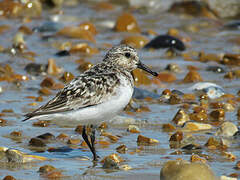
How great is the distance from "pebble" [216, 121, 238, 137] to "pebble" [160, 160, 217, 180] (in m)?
1.72

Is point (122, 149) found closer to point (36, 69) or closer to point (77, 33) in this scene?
point (36, 69)

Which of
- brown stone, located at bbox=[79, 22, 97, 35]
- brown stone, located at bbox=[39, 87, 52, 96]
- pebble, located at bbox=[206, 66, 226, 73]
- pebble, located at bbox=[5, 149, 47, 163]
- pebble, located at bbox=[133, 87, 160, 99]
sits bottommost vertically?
pebble, located at bbox=[5, 149, 47, 163]

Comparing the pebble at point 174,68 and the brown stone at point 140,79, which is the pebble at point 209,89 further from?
the pebble at point 174,68

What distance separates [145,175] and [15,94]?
379 centimetres

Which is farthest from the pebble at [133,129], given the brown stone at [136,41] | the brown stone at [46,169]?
the brown stone at [136,41]

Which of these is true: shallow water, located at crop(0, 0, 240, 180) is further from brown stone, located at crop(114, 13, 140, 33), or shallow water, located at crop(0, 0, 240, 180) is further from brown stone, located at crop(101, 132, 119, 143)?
brown stone, located at crop(114, 13, 140, 33)

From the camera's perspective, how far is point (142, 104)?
7.89m

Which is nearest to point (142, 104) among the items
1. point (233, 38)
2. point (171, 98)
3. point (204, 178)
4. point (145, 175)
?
point (171, 98)

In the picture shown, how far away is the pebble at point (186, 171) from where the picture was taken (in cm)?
457

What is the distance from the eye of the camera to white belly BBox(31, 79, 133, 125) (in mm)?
5527

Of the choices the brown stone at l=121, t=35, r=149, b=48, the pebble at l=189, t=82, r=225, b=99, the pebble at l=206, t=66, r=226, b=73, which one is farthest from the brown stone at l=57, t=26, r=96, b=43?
the pebble at l=189, t=82, r=225, b=99

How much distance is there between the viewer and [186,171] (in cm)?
461

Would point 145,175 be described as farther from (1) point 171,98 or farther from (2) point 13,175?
(1) point 171,98

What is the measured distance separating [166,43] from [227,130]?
4606mm
